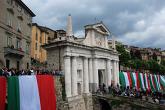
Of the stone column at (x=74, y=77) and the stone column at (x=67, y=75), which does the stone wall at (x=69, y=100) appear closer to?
the stone column at (x=67, y=75)

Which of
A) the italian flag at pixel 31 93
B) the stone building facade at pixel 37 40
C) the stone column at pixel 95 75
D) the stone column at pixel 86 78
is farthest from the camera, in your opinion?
the stone building facade at pixel 37 40

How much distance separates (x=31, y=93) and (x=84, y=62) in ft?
42.3

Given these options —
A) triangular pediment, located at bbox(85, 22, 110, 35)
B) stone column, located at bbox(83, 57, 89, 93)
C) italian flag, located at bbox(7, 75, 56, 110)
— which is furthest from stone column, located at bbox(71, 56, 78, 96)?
triangular pediment, located at bbox(85, 22, 110, 35)

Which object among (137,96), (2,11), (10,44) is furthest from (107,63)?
(2,11)

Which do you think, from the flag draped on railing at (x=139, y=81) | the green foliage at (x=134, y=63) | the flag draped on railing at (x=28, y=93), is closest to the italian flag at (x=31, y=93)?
the flag draped on railing at (x=28, y=93)

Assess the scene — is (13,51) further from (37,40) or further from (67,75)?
(37,40)

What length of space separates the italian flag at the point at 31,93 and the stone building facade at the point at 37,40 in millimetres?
27523

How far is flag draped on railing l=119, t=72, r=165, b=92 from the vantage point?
1713 inches

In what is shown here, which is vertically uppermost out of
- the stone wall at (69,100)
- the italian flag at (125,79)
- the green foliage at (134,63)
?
the green foliage at (134,63)

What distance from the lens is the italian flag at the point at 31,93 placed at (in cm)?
2145

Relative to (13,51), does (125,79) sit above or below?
below

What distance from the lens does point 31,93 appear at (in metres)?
22.9

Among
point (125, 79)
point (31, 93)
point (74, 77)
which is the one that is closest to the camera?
point (31, 93)

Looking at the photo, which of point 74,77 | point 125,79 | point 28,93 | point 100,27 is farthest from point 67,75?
point 125,79
